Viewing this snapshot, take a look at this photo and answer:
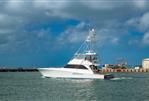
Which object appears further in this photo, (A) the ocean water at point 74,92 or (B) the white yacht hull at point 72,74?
(B) the white yacht hull at point 72,74

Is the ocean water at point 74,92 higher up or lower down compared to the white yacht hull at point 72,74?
lower down

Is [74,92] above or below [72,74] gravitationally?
below

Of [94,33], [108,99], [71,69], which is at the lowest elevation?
[108,99]

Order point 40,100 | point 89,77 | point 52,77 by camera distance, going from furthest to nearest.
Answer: point 52,77 < point 89,77 < point 40,100

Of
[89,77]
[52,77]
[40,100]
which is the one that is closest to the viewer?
[40,100]

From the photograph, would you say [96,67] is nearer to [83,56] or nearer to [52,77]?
[83,56]

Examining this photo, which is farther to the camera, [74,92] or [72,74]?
[72,74]

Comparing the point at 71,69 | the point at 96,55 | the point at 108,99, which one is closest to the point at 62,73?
the point at 71,69

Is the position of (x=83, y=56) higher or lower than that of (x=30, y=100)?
higher

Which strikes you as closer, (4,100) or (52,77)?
(4,100)

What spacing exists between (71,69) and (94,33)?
1082 cm

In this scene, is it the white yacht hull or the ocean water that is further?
the white yacht hull

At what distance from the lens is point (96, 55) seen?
88.6 metres

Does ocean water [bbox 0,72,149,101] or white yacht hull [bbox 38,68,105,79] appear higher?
white yacht hull [bbox 38,68,105,79]
